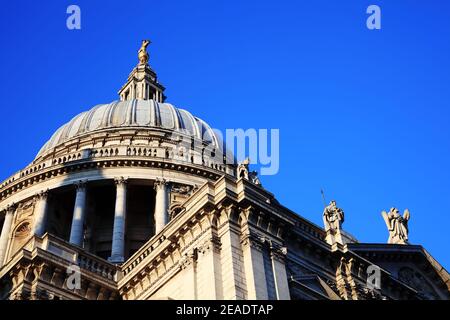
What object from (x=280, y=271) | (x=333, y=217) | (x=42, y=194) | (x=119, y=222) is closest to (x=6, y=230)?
(x=42, y=194)

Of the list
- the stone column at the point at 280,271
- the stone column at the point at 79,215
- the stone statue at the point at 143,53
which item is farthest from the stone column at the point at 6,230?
the stone statue at the point at 143,53

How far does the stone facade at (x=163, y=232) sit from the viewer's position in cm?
2427

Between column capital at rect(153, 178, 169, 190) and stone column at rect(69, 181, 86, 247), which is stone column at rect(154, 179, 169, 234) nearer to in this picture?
column capital at rect(153, 178, 169, 190)

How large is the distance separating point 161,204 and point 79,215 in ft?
17.0

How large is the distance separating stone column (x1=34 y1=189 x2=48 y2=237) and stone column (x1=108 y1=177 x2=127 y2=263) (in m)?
4.73

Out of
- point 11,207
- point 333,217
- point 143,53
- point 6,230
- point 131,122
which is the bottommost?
point 333,217

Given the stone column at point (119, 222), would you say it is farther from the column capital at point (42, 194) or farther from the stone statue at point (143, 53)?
the stone statue at point (143, 53)

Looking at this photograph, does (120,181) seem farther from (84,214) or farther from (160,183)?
(84,214)

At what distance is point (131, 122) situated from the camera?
172 feet

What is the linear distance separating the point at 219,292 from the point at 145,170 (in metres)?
24.2

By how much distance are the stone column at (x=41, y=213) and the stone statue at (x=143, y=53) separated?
1037 inches

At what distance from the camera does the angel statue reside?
120 feet

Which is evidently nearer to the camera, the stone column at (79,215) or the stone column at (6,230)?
the stone column at (79,215)
